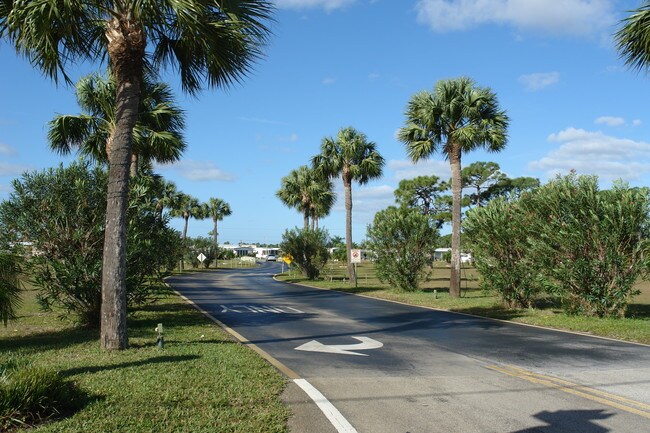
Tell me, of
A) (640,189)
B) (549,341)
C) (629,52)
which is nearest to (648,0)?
(629,52)

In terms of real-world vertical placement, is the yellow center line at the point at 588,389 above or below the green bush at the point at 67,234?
below

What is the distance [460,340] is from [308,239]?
28.8 m

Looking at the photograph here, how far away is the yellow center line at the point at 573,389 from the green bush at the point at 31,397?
6073 mm

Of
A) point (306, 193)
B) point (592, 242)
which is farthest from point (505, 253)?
point (306, 193)

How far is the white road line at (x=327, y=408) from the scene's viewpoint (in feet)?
17.8

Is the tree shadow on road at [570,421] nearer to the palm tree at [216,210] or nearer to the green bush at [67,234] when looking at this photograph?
the green bush at [67,234]

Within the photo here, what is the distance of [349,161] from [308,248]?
32.0 feet

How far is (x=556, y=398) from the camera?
262 inches

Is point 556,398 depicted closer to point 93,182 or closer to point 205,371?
point 205,371

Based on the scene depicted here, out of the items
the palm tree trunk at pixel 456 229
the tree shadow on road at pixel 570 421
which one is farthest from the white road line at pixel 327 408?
the palm tree trunk at pixel 456 229

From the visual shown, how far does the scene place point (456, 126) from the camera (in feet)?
75.3

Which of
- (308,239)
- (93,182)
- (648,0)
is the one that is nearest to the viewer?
(648,0)

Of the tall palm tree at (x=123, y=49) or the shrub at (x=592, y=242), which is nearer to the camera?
the tall palm tree at (x=123, y=49)

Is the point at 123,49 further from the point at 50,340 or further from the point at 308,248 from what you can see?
the point at 308,248
